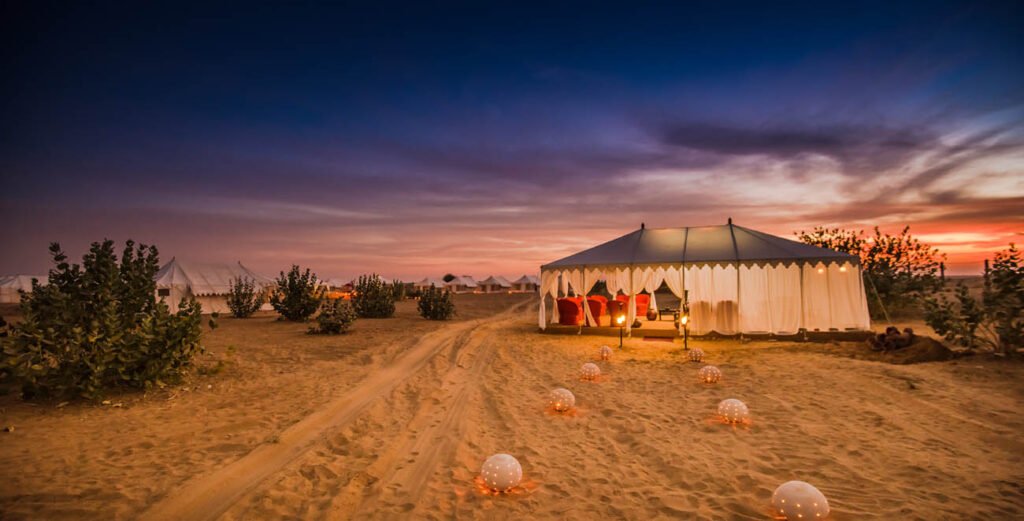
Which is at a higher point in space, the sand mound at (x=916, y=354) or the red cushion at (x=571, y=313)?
the red cushion at (x=571, y=313)

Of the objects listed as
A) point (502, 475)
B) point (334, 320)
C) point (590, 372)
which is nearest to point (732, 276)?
point (590, 372)

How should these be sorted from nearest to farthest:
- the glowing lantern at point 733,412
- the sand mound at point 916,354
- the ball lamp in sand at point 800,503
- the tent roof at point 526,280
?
the ball lamp in sand at point 800,503, the glowing lantern at point 733,412, the sand mound at point 916,354, the tent roof at point 526,280

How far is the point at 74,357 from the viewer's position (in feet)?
18.8

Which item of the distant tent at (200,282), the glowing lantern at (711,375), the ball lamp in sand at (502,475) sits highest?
the distant tent at (200,282)

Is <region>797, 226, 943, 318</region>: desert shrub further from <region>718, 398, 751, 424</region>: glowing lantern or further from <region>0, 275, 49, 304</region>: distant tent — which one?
<region>0, 275, 49, 304</region>: distant tent

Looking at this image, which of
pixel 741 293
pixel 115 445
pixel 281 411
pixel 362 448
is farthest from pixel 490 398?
pixel 741 293

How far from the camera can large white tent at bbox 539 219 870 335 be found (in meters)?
12.2

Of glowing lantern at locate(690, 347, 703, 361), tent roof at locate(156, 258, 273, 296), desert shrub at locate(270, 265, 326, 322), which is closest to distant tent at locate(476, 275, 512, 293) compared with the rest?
tent roof at locate(156, 258, 273, 296)

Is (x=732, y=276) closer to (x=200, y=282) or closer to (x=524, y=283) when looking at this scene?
(x=200, y=282)

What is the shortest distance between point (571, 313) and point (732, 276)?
203 inches

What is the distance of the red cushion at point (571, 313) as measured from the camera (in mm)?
14281

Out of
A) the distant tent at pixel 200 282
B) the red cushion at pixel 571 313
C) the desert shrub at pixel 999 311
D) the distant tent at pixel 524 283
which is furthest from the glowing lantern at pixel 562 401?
the distant tent at pixel 524 283

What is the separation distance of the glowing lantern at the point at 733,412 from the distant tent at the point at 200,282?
75.6 feet

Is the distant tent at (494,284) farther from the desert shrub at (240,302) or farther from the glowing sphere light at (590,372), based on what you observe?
the glowing sphere light at (590,372)
